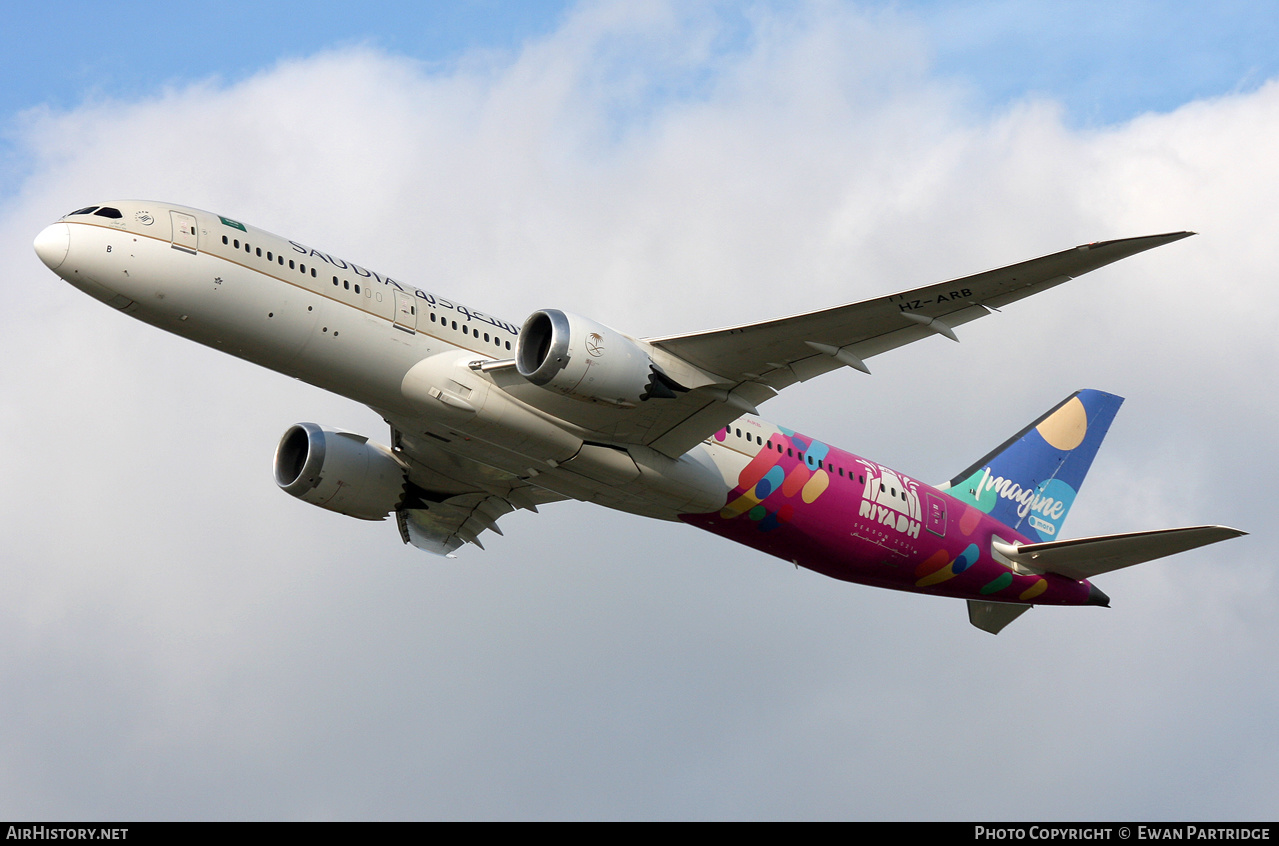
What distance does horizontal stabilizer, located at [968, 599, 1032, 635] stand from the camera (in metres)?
38.8

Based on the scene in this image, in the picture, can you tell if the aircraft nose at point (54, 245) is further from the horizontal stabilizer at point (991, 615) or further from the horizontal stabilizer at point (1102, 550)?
the horizontal stabilizer at point (991, 615)

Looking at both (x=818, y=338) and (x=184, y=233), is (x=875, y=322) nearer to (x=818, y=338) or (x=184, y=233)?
(x=818, y=338)

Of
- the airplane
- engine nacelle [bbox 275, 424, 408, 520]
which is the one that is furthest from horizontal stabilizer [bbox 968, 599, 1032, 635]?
engine nacelle [bbox 275, 424, 408, 520]

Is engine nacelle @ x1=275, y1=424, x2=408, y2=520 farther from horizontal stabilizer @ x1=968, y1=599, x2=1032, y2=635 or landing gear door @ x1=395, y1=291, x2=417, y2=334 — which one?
horizontal stabilizer @ x1=968, y1=599, x2=1032, y2=635

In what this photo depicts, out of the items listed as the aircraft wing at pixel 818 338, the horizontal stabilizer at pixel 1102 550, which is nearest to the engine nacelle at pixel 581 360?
the aircraft wing at pixel 818 338

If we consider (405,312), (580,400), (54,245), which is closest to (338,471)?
(405,312)

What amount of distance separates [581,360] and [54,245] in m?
10.5

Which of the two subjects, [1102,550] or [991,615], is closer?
[1102,550]

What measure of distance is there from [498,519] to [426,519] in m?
2.20

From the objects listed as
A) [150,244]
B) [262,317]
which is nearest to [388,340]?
[262,317]

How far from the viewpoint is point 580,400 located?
93.4ft

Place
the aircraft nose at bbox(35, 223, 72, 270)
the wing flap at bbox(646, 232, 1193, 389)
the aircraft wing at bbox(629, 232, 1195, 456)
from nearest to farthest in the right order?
the wing flap at bbox(646, 232, 1193, 389), the aircraft wing at bbox(629, 232, 1195, 456), the aircraft nose at bbox(35, 223, 72, 270)

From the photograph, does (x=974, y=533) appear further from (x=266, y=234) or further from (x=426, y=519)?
(x=266, y=234)

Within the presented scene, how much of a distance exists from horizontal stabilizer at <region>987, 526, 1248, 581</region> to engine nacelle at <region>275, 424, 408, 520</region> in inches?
655
